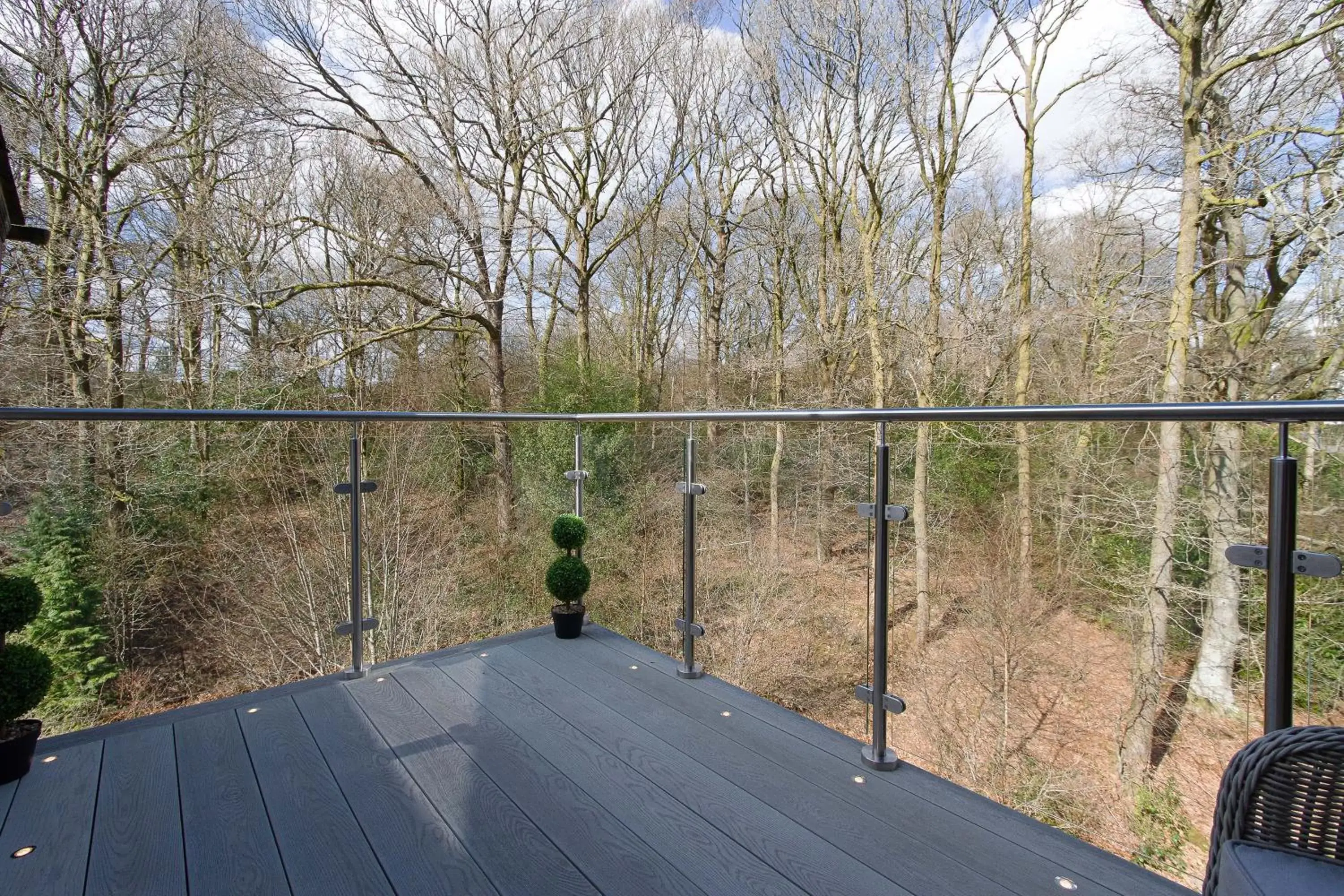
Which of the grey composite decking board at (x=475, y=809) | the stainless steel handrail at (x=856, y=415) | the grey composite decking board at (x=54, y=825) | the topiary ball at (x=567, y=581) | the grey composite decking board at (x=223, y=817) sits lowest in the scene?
the grey composite decking board at (x=475, y=809)

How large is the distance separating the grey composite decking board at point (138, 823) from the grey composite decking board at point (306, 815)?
0.66 ft

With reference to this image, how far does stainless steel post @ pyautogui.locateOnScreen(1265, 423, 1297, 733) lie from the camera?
1.42 meters

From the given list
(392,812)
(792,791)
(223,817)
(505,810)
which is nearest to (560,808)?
(505,810)

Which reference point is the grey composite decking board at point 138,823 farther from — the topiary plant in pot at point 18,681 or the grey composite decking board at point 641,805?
the grey composite decking board at point 641,805

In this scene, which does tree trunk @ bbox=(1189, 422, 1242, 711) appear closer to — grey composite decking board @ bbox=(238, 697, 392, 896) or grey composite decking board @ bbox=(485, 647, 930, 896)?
grey composite decking board @ bbox=(485, 647, 930, 896)

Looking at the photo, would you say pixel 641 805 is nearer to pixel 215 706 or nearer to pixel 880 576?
pixel 880 576

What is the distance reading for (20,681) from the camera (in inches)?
74.7

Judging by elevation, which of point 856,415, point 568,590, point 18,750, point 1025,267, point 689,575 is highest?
point 1025,267

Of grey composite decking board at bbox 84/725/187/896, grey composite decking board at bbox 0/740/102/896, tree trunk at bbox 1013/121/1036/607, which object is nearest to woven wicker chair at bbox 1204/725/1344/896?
grey composite decking board at bbox 84/725/187/896

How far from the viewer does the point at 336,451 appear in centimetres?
340

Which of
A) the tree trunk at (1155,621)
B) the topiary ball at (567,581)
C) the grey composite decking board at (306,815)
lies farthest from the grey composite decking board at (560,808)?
the tree trunk at (1155,621)

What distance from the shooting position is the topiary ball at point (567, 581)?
3.14 metres

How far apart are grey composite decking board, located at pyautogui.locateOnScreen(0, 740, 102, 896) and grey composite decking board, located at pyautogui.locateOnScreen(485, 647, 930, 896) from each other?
126cm

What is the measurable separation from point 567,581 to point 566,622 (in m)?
0.20
